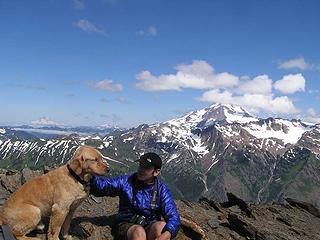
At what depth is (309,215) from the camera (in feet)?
93.5

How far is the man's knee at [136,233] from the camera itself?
37.5 feet

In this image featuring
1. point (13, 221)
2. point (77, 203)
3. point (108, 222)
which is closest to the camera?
point (13, 221)

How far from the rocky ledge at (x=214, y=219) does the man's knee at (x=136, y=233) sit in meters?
1.92

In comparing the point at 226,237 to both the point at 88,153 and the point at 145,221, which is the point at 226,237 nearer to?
the point at 145,221

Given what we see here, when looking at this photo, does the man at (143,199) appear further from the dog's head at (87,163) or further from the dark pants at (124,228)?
the dog's head at (87,163)

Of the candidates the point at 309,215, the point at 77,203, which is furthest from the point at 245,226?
the point at 309,215

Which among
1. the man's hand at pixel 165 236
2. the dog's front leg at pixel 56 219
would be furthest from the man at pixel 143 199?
the dog's front leg at pixel 56 219

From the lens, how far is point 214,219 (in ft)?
63.8

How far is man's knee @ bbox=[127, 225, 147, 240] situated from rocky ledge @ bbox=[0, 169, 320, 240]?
1.92 m

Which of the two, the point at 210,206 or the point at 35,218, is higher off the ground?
the point at 35,218

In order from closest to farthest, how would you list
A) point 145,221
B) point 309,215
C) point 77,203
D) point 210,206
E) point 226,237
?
1. point 77,203
2. point 145,221
3. point 226,237
4. point 210,206
5. point 309,215

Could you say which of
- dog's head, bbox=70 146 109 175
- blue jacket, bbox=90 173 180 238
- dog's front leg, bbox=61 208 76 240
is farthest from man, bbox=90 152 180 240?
dog's front leg, bbox=61 208 76 240

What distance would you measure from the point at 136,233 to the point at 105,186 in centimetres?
177

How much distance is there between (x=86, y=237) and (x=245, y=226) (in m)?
7.67
